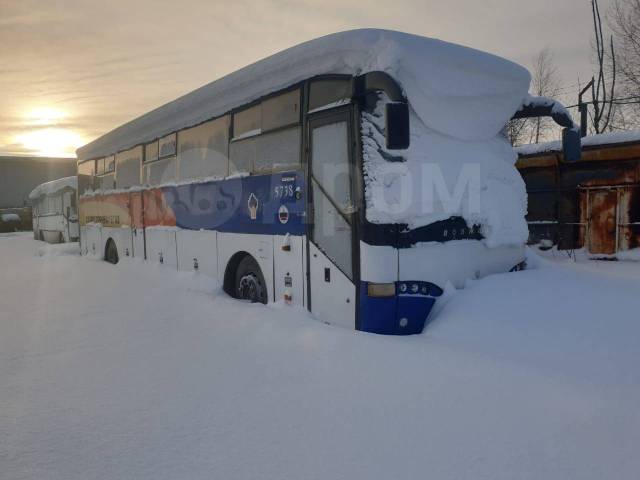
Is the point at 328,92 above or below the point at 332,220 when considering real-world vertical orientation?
above

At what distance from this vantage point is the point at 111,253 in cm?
1201

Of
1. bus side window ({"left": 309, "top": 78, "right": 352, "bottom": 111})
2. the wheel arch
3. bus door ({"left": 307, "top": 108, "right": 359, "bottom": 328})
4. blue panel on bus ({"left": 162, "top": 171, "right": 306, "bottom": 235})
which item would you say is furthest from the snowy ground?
bus side window ({"left": 309, "top": 78, "right": 352, "bottom": 111})

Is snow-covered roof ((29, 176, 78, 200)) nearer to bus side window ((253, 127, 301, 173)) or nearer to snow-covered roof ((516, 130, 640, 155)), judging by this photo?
bus side window ((253, 127, 301, 173))

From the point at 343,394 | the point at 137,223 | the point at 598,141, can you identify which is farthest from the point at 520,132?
the point at 343,394

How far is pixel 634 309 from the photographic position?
4191 millimetres

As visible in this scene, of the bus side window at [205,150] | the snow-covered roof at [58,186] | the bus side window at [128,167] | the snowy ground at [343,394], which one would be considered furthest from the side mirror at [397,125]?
the snow-covered roof at [58,186]

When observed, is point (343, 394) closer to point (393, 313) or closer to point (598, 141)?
point (393, 313)

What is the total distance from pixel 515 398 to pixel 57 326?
4746 mm

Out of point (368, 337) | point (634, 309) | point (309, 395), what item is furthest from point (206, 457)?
point (634, 309)

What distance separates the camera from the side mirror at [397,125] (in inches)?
155

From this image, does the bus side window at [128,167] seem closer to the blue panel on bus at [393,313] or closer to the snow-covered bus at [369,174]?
the snow-covered bus at [369,174]

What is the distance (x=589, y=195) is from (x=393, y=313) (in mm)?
6892

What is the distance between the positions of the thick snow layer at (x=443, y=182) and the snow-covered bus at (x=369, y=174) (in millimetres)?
13

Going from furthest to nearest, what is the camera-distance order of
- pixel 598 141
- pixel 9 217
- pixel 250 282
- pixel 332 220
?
pixel 9 217 < pixel 598 141 < pixel 250 282 < pixel 332 220
